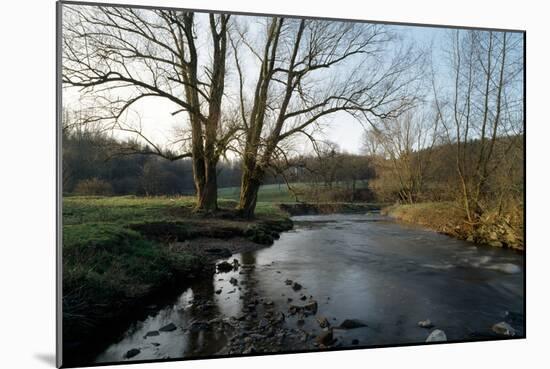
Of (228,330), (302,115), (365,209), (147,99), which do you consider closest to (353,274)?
(365,209)

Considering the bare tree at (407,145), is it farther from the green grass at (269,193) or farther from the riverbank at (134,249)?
the riverbank at (134,249)

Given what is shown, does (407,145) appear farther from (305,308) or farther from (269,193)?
(305,308)

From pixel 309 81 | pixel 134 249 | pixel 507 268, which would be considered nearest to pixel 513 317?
pixel 507 268

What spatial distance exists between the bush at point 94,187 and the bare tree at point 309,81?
1.21 meters

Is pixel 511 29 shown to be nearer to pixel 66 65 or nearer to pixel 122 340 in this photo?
pixel 66 65

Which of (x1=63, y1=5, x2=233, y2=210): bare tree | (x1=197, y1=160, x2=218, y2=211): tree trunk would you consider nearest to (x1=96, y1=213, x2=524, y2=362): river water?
(x1=197, y1=160, x2=218, y2=211): tree trunk

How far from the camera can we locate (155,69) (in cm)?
406

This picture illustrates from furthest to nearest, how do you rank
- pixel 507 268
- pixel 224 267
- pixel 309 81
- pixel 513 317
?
pixel 507 268, pixel 513 317, pixel 309 81, pixel 224 267

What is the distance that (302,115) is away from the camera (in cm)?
440

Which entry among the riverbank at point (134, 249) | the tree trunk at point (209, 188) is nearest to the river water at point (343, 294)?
the riverbank at point (134, 249)

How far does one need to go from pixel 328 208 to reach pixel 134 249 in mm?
1902

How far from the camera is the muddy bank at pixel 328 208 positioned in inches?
173

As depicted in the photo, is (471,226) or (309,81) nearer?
(309,81)

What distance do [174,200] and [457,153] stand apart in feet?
9.77
